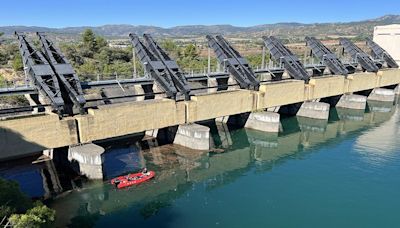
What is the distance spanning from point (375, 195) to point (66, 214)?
68.7ft

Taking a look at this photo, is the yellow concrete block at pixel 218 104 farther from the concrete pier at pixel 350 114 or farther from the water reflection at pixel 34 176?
the concrete pier at pixel 350 114

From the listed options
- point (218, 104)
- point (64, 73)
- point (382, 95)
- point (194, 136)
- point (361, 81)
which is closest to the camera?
point (64, 73)

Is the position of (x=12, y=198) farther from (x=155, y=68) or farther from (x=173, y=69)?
(x=173, y=69)

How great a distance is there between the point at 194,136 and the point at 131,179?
8837mm

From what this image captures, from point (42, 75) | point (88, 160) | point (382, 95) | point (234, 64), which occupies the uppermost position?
point (234, 64)

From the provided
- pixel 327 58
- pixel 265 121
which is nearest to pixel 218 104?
pixel 265 121

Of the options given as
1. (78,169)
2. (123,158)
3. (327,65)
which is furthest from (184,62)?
(78,169)

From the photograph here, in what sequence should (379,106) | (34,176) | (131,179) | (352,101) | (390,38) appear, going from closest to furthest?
(131,179) → (34,176) → (352,101) → (379,106) → (390,38)

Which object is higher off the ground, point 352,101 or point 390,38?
point 390,38

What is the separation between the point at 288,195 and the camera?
2422 centimetres

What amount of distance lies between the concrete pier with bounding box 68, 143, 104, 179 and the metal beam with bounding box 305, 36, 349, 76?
41.1m

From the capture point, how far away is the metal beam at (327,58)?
53487 mm

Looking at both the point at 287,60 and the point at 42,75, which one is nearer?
the point at 42,75

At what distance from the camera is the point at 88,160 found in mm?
25359
